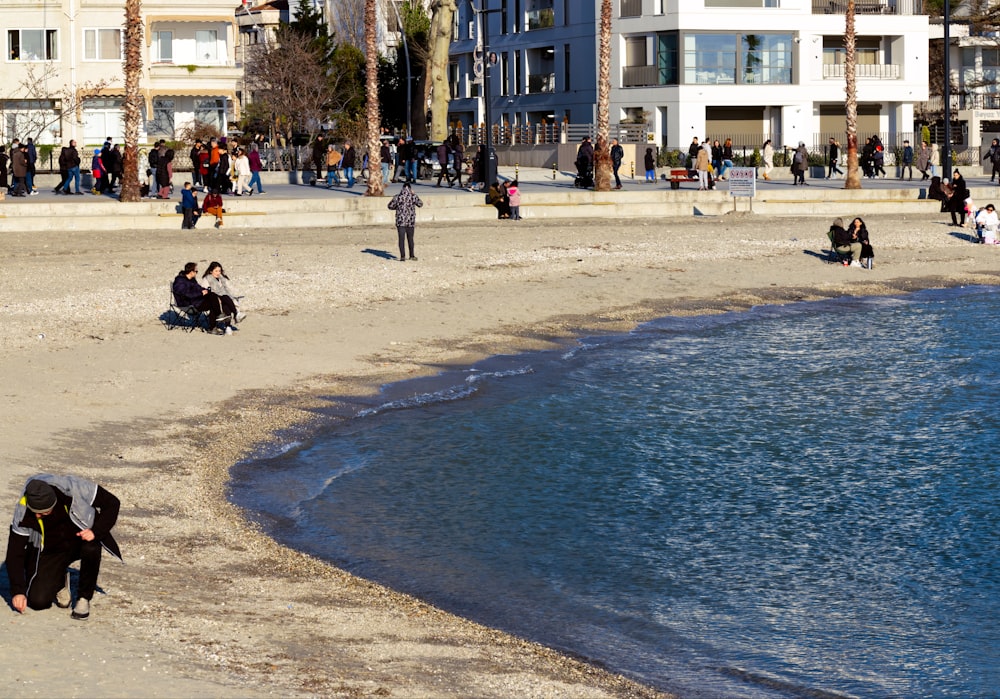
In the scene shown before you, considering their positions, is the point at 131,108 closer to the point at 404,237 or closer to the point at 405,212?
the point at 404,237

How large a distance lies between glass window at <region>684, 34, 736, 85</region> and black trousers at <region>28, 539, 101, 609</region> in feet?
199

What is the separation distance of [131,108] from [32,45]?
2929cm

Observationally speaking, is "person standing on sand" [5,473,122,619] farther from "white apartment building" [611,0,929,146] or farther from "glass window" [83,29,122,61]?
"glass window" [83,29,122,61]

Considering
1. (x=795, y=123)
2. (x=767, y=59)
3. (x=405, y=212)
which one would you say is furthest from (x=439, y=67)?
(x=405, y=212)

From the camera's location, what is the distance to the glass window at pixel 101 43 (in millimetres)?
70438

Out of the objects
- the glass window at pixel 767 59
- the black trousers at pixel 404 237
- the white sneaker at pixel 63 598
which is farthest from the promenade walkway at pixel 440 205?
the white sneaker at pixel 63 598

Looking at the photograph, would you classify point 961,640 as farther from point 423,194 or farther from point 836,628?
point 423,194

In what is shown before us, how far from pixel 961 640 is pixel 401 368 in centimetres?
1318

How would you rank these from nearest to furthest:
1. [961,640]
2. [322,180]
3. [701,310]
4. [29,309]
A: [961,640] < [29,309] < [701,310] < [322,180]

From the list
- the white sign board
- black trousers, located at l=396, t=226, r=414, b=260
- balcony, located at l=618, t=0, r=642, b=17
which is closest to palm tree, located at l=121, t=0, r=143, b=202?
black trousers, located at l=396, t=226, r=414, b=260

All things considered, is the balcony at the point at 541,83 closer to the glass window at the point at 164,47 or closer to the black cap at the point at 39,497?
the glass window at the point at 164,47

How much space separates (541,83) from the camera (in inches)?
3071

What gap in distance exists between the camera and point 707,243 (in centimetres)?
4028

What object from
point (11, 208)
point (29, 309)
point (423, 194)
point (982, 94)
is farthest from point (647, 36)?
point (29, 309)
